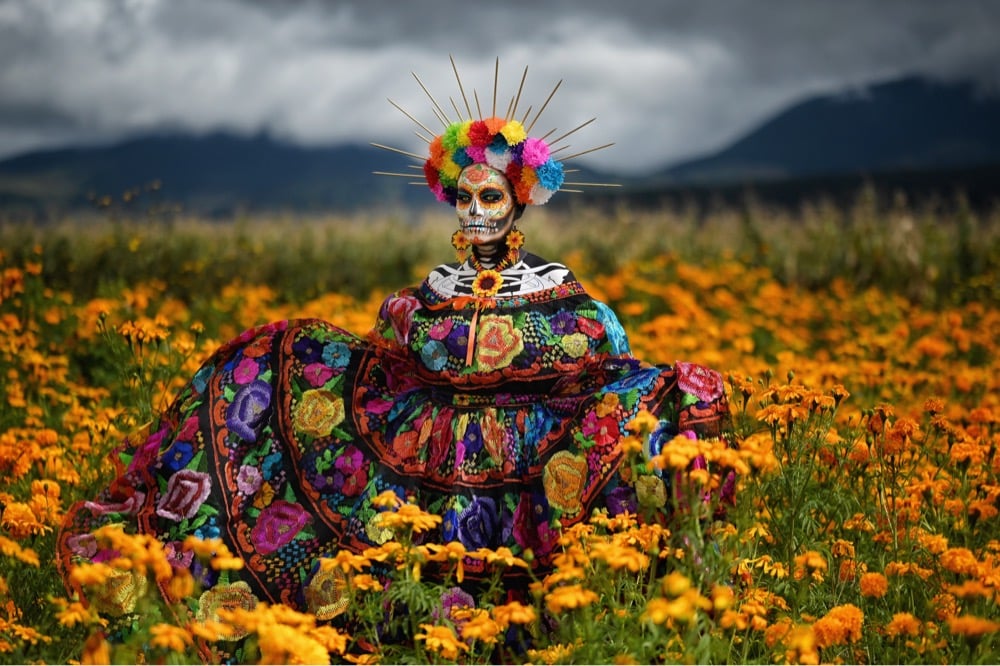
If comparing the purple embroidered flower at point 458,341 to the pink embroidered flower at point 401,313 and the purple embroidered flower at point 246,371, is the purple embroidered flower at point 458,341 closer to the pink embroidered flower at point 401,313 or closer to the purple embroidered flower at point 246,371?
the pink embroidered flower at point 401,313

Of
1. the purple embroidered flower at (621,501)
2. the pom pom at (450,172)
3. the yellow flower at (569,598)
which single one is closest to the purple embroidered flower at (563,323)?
the purple embroidered flower at (621,501)

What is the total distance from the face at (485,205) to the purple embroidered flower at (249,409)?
3.92ft

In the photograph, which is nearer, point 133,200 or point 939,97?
point 133,200

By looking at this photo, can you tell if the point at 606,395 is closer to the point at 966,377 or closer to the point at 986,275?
the point at 966,377

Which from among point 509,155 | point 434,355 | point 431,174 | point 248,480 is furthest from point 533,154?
point 248,480

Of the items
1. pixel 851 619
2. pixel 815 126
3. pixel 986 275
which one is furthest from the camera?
pixel 815 126

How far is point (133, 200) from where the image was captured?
31.6 feet

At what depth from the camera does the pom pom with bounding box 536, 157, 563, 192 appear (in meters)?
4.83

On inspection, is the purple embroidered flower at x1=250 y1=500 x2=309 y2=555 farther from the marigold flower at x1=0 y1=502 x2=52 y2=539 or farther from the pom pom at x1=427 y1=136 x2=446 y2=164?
the pom pom at x1=427 y1=136 x2=446 y2=164

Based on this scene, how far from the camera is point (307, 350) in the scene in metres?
4.80

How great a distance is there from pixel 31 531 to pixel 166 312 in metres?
5.57

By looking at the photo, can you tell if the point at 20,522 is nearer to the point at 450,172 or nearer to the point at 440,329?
the point at 440,329

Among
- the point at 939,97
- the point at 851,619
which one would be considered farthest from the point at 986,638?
the point at 939,97

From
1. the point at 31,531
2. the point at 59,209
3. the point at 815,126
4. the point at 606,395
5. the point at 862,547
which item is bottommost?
the point at 862,547
